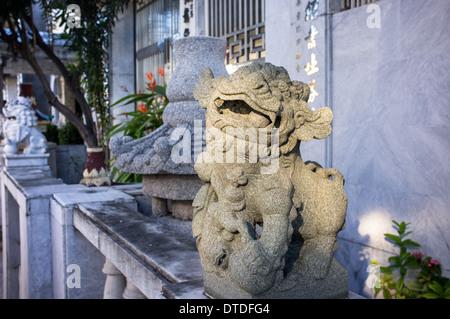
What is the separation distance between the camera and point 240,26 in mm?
5891

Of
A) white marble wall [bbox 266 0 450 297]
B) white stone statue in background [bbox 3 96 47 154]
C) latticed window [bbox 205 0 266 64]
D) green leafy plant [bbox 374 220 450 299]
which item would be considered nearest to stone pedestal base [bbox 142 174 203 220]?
white marble wall [bbox 266 0 450 297]

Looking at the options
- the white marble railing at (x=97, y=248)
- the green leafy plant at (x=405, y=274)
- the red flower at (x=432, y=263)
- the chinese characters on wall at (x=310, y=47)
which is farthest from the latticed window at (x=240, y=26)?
the red flower at (x=432, y=263)

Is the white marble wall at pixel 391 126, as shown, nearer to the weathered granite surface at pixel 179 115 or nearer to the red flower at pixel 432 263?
the red flower at pixel 432 263

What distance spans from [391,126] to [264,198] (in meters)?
2.24

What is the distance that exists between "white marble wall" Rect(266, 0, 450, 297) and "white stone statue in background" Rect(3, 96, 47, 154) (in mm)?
5147

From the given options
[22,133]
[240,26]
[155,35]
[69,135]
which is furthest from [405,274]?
[69,135]

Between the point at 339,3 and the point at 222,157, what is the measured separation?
2.82 m

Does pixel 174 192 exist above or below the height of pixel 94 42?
below

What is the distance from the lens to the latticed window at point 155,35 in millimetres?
8859

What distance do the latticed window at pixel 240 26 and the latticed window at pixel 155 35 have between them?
7.77 ft

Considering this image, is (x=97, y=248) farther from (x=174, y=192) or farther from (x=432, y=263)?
A: (x=432, y=263)
